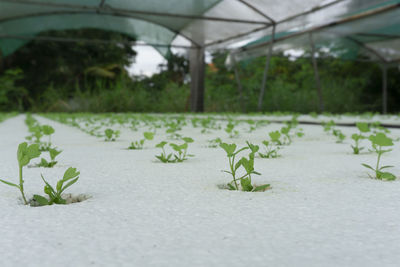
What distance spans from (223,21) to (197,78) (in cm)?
275

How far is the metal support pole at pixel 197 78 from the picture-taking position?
37.5 ft

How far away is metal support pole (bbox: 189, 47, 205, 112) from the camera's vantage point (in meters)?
11.4

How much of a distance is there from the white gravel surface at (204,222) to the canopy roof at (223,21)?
655cm

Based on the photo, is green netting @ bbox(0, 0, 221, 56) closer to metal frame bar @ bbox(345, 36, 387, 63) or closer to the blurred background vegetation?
the blurred background vegetation

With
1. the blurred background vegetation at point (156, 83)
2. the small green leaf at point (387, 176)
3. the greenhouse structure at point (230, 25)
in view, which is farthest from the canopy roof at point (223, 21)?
the small green leaf at point (387, 176)

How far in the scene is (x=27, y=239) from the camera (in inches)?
24.3

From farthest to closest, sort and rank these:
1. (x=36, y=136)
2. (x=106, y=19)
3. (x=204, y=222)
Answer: (x=106, y=19) → (x=36, y=136) → (x=204, y=222)

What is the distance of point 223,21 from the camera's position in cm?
909

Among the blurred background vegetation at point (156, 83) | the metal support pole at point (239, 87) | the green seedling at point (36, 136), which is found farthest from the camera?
the blurred background vegetation at point (156, 83)

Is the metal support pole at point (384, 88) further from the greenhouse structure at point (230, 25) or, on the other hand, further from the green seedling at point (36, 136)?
the green seedling at point (36, 136)

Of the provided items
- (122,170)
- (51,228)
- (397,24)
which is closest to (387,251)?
(51,228)

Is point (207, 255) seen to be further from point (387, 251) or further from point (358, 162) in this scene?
point (358, 162)

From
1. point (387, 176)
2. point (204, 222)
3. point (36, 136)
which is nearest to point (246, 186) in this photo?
point (204, 222)

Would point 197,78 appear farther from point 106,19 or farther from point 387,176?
point 387,176
